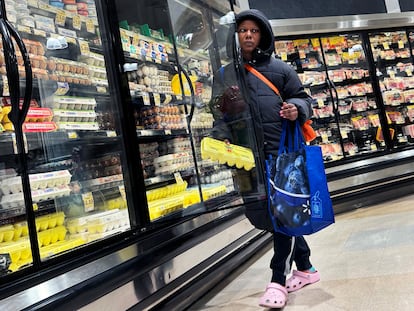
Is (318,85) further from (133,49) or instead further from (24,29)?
(24,29)

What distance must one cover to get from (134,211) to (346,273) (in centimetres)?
134

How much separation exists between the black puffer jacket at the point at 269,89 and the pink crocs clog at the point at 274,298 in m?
0.73

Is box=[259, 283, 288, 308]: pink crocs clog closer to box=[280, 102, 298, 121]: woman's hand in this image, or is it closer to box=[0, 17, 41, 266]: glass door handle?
box=[280, 102, 298, 121]: woman's hand

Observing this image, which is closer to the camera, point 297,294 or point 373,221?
point 297,294

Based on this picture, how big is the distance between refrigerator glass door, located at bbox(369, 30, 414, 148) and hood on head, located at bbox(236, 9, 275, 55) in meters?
4.09

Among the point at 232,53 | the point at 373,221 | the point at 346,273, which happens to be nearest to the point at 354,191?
the point at 373,221

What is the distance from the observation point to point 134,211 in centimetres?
237

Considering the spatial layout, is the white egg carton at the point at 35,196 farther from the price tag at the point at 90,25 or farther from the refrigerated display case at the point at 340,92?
the refrigerated display case at the point at 340,92

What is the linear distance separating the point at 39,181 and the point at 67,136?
13.0 inches

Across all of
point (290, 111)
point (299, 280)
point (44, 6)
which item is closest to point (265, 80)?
point (290, 111)

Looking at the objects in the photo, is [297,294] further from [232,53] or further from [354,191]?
[354,191]

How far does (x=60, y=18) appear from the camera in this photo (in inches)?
96.2

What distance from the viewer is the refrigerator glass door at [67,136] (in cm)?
209

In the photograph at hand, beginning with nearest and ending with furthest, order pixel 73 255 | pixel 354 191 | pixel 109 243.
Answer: pixel 73 255 < pixel 109 243 < pixel 354 191
